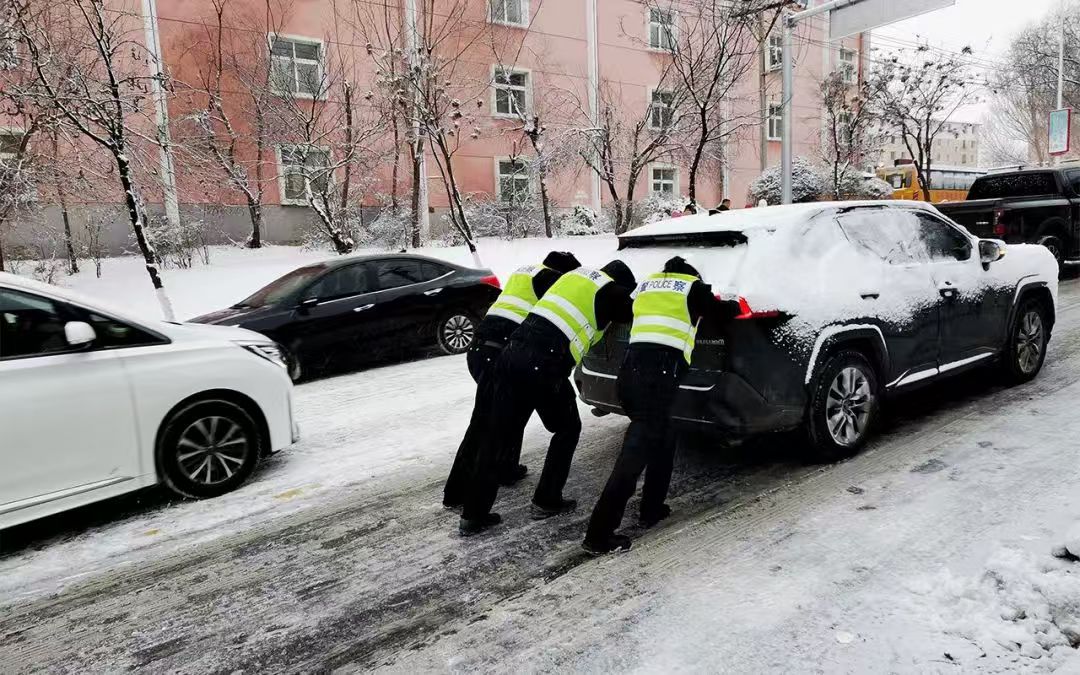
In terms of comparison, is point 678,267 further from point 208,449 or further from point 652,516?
point 208,449

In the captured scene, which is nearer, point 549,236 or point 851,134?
point 549,236

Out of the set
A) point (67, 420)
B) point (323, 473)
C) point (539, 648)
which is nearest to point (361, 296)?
point (323, 473)

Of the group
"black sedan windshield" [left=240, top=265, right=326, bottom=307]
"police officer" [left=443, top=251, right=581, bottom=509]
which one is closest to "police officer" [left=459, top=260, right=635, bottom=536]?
"police officer" [left=443, top=251, right=581, bottom=509]

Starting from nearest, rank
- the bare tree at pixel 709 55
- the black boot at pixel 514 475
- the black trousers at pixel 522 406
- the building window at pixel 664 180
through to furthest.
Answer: the black trousers at pixel 522 406, the black boot at pixel 514 475, the bare tree at pixel 709 55, the building window at pixel 664 180

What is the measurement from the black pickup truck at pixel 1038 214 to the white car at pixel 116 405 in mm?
11845

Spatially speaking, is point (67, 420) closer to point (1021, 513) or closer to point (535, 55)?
point (1021, 513)

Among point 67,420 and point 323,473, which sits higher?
point 67,420

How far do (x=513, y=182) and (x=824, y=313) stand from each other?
57.0 ft

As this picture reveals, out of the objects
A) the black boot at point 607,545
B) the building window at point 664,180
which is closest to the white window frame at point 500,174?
the building window at point 664,180

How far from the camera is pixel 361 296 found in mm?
8602

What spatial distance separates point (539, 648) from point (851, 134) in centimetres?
2350

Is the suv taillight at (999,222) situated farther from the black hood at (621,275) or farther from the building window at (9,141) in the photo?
the building window at (9,141)

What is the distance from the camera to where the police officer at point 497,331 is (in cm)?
409

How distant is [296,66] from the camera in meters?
17.8
